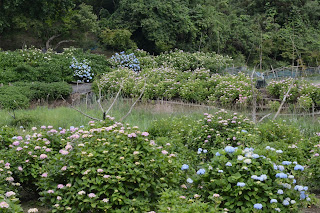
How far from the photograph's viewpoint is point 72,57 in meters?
16.1

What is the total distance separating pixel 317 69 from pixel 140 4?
11.1 metres

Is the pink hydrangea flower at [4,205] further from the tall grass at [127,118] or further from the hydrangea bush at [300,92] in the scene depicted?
the hydrangea bush at [300,92]

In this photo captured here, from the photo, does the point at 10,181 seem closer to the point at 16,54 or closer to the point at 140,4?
the point at 16,54

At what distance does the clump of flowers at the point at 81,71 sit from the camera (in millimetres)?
15266

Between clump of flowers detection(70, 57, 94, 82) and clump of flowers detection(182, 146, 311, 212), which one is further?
clump of flowers detection(70, 57, 94, 82)

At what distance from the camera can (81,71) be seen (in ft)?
50.4

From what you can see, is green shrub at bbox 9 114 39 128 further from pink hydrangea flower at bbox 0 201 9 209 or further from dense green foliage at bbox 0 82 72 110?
pink hydrangea flower at bbox 0 201 9 209

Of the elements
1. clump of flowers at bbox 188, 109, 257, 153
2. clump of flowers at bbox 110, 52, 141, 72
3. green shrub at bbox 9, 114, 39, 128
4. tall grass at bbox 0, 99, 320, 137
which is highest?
clump of flowers at bbox 110, 52, 141, 72

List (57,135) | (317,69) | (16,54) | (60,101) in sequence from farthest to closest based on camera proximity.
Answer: (317,69), (16,54), (60,101), (57,135)

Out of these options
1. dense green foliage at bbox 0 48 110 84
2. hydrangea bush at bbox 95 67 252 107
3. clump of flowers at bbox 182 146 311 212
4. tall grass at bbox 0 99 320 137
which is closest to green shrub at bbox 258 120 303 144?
tall grass at bbox 0 99 320 137

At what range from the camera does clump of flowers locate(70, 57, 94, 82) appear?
15.3m

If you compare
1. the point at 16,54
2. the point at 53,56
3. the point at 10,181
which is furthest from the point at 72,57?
the point at 10,181

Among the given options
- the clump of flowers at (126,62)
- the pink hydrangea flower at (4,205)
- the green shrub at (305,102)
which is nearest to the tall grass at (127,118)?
the green shrub at (305,102)

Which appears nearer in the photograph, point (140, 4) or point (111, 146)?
point (111, 146)
